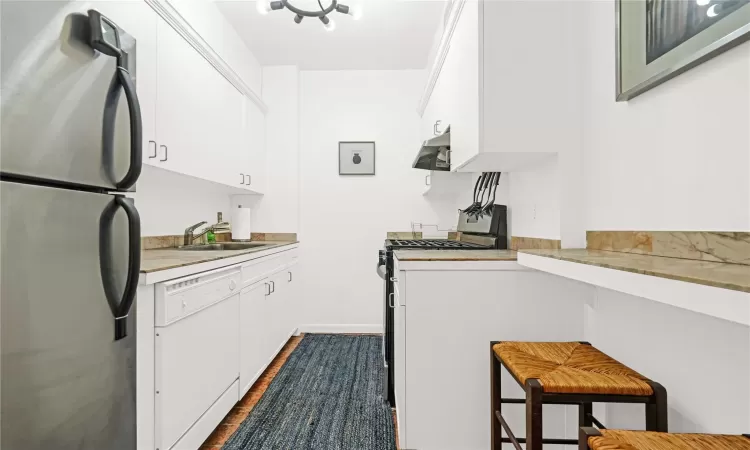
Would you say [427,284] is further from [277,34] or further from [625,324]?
[277,34]

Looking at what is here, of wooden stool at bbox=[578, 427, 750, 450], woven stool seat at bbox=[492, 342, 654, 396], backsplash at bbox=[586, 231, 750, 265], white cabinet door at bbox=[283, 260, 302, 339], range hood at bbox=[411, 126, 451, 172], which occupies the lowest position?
white cabinet door at bbox=[283, 260, 302, 339]

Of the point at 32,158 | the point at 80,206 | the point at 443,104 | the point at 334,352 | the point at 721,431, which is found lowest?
the point at 334,352

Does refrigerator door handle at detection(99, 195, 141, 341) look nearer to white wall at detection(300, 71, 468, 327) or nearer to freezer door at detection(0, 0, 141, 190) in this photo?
freezer door at detection(0, 0, 141, 190)

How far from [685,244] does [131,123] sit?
1693mm

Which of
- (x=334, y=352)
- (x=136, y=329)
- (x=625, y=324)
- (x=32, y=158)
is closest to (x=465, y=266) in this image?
(x=625, y=324)

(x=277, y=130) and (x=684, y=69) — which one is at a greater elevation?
(x=277, y=130)

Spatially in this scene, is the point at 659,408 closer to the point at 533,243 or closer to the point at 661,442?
the point at 661,442

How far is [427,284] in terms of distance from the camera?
5.42 feet

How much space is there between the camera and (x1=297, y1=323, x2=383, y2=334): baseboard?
4000 mm

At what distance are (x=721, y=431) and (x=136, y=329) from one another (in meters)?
1.77

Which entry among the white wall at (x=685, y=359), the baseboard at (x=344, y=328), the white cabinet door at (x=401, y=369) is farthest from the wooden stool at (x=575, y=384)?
the baseboard at (x=344, y=328)

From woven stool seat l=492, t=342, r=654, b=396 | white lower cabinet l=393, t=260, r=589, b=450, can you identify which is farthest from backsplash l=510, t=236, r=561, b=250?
woven stool seat l=492, t=342, r=654, b=396

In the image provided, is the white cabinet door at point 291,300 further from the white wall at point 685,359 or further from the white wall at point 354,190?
the white wall at point 685,359

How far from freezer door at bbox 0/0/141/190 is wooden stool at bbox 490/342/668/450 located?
4.42 ft
